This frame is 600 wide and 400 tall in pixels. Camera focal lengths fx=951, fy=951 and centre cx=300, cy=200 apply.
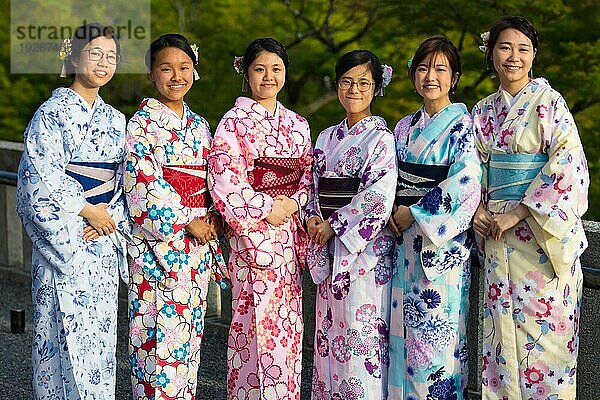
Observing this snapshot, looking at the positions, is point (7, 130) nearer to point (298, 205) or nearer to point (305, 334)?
point (305, 334)

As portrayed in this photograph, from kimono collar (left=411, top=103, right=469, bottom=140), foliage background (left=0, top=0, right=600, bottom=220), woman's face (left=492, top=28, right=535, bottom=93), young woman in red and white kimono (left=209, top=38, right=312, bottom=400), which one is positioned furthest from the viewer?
foliage background (left=0, top=0, right=600, bottom=220)

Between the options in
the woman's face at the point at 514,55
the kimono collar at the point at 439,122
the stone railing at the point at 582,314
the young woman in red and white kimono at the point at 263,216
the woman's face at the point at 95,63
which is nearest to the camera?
the woman's face at the point at 514,55

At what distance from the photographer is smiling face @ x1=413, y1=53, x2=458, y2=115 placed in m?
4.16

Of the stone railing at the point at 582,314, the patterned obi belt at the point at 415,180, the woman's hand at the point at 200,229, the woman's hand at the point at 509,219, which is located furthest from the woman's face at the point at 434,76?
the woman's hand at the point at 200,229

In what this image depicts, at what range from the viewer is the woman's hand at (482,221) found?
4.11m

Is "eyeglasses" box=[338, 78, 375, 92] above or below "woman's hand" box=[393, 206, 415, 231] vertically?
above

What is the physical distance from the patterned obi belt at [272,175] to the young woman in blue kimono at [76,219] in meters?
0.62

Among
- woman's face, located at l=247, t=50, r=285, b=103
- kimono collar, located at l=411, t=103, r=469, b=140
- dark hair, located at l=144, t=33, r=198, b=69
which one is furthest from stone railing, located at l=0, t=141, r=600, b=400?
dark hair, located at l=144, t=33, r=198, b=69

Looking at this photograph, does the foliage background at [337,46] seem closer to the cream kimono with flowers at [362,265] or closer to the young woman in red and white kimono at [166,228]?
the cream kimono with flowers at [362,265]

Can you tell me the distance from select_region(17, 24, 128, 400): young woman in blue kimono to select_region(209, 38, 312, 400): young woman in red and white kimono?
52cm

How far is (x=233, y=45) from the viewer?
9.82 m

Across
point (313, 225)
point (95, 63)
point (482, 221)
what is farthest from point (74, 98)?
point (482, 221)

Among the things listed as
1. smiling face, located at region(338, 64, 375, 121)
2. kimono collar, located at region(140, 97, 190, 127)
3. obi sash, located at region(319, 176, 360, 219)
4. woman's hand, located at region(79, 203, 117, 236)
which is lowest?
woman's hand, located at region(79, 203, 117, 236)

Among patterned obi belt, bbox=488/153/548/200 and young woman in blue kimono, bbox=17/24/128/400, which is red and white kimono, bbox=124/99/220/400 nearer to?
young woman in blue kimono, bbox=17/24/128/400
